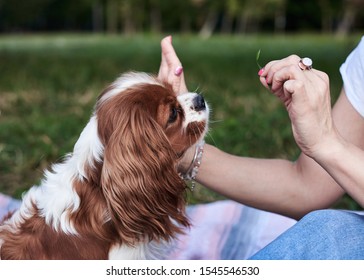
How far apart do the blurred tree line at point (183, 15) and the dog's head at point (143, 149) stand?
30.4 meters

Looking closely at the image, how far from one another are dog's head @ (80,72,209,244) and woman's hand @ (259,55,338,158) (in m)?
0.43

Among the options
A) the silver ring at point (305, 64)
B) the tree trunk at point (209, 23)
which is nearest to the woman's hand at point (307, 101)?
the silver ring at point (305, 64)

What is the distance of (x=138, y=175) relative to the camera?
235 cm

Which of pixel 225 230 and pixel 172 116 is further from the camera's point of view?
pixel 225 230

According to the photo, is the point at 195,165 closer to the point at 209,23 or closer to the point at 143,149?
the point at 143,149

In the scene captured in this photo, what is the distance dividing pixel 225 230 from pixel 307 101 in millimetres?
1685

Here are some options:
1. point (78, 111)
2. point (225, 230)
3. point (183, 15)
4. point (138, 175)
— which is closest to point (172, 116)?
point (138, 175)

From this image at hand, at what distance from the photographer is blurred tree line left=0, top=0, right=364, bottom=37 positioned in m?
34.6

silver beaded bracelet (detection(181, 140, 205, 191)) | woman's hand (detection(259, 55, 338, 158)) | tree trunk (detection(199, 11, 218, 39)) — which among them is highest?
woman's hand (detection(259, 55, 338, 158))

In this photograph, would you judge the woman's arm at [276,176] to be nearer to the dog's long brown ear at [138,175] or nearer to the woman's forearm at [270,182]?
the woman's forearm at [270,182]

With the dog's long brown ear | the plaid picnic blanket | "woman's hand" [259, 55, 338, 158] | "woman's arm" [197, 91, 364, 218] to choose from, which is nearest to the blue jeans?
"woman's hand" [259, 55, 338, 158]

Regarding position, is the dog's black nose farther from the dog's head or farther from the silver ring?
the silver ring

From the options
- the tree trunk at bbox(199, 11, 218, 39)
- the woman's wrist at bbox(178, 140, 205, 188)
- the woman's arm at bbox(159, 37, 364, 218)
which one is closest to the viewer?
the woman's wrist at bbox(178, 140, 205, 188)
